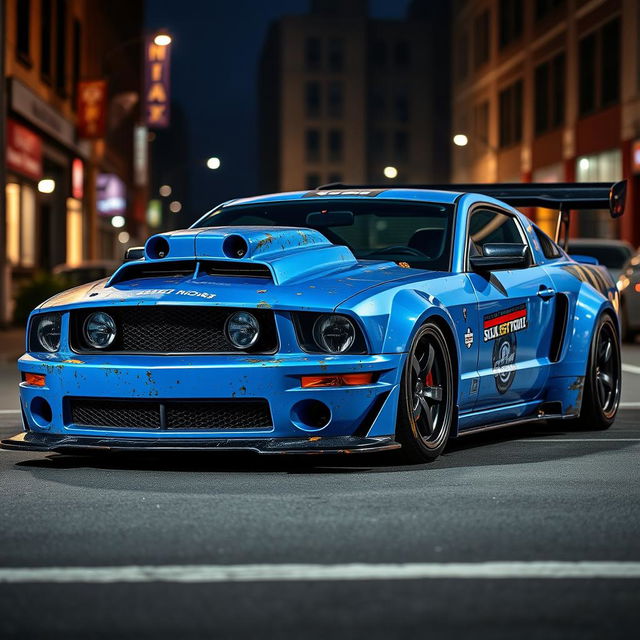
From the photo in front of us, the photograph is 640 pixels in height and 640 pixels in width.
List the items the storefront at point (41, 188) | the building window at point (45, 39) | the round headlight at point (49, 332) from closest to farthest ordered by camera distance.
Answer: the round headlight at point (49, 332) → the storefront at point (41, 188) → the building window at point (45, 39)

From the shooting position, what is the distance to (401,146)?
131125mm

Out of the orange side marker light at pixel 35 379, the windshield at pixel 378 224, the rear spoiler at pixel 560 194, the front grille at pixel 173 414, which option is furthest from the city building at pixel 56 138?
the front grille at pixel 173 414

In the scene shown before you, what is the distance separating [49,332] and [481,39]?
5889 cm

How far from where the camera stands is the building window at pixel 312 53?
13062cm

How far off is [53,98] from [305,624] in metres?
35.5

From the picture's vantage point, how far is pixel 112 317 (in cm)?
752

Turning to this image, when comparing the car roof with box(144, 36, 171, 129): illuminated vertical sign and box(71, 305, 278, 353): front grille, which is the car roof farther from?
box(144, 36, 171, 129): illuminated vertical sign

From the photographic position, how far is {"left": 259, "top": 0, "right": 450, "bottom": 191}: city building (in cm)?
12712

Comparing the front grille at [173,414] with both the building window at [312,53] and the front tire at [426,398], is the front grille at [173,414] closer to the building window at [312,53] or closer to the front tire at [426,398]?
the front tire at [426,398]

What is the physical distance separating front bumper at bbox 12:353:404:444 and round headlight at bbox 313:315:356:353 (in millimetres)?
71

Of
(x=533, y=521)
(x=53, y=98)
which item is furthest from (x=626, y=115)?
(x=533, y=521)

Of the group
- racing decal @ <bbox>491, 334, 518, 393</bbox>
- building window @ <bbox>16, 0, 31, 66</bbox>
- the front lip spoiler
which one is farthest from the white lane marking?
building window @ <bbox>16, 0, 31, 66</bbox>

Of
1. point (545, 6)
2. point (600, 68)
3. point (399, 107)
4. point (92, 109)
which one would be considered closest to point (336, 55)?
point (399, 107)

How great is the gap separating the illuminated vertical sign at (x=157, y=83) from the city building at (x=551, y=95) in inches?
492
